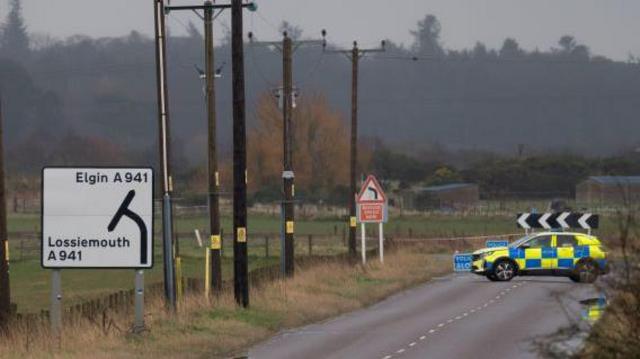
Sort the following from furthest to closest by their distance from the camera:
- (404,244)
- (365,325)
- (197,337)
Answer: (404,244) → (365,325) → (197,337)

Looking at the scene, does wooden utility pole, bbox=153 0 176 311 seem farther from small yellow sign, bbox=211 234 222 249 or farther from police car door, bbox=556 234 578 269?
police car door, bbox=556 234 578 269

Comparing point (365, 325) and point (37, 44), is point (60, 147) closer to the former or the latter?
point (37, 44)

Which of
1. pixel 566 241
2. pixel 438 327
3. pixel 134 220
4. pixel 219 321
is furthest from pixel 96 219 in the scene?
pixel 566 241

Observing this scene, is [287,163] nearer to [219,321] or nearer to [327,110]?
[219,321]

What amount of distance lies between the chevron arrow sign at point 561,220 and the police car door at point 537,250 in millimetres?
Answer: 5804

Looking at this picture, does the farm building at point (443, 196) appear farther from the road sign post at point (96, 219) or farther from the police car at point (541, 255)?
the road sign post at point (96, 219)

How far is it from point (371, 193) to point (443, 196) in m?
75.0

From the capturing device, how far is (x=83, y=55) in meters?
157

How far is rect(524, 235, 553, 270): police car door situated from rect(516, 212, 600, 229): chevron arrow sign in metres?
5.80

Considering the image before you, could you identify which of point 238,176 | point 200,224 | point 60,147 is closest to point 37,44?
point 60,147

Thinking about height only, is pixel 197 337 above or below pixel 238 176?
below

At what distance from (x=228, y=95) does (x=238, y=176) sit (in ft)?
437

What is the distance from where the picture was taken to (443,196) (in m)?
121

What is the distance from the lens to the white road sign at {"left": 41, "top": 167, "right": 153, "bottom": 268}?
2345cm
